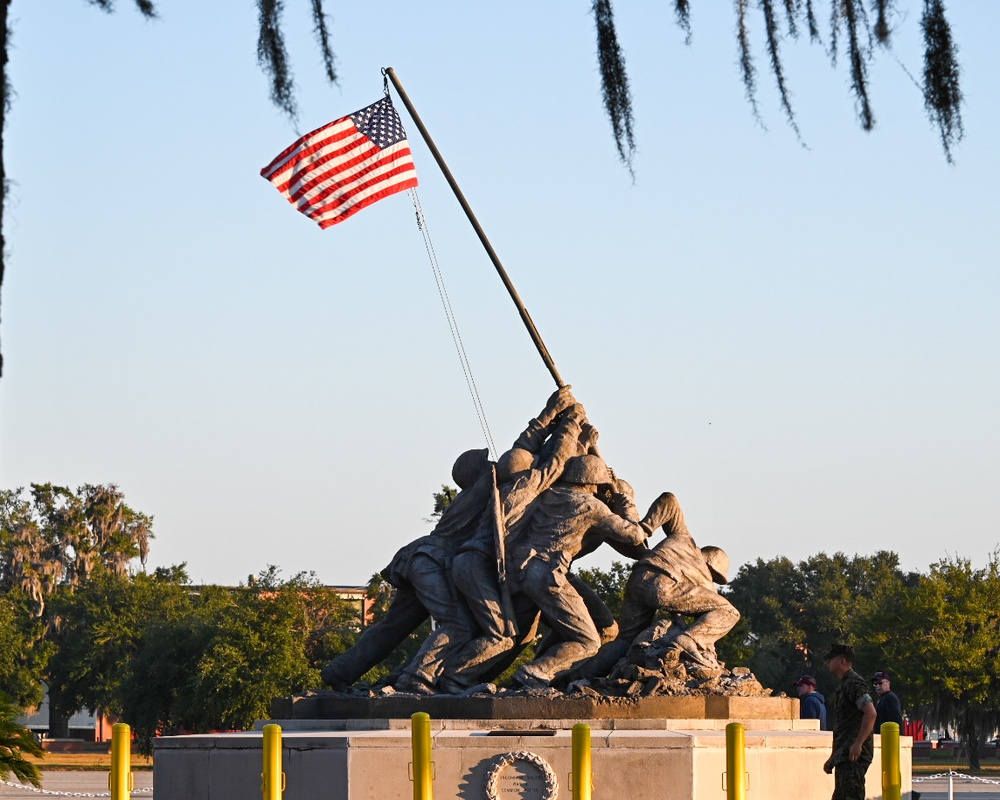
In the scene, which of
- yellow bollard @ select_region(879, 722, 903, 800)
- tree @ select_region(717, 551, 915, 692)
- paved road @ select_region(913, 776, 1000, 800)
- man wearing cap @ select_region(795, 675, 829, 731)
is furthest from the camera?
tree @ select_region(717, 551, 915, 692)

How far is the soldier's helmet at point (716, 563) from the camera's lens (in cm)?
1684

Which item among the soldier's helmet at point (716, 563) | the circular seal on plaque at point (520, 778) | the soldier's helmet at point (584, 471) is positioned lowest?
the circular seal on plaque at point (520, 778)

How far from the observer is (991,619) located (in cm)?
4697

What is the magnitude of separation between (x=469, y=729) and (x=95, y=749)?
48491 millimetres

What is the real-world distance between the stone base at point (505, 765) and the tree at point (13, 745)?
4.08ft

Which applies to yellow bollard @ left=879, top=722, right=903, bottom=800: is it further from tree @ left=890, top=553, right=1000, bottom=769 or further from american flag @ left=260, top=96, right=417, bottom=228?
tree @ left=890, top=553, right=1000, bottom=769

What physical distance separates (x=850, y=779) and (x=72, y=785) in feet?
77.4

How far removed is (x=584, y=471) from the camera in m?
16.6

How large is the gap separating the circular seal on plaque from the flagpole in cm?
474

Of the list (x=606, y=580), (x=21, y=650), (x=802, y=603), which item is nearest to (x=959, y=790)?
(x=606, y=580)

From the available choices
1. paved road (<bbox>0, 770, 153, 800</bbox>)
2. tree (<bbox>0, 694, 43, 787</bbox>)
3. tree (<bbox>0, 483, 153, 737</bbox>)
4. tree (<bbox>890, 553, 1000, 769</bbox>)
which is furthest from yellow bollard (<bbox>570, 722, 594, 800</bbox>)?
tree (<bbox>0, 483, 153, 737</bbox>)

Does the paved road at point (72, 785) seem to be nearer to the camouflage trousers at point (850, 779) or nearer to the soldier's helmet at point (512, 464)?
the soldier's helmet at point (512, 464)

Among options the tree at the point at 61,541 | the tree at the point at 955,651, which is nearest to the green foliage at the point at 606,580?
the tree at the point at 955,651

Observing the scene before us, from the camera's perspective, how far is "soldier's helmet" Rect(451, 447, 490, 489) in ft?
56.3
